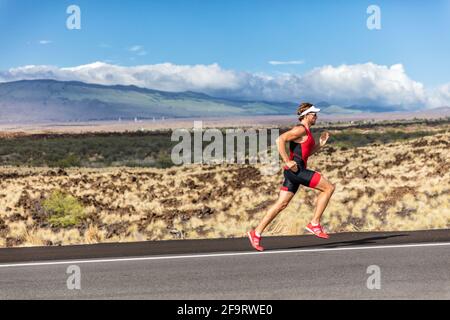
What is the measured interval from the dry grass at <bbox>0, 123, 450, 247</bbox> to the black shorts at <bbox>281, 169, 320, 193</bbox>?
15.5ft

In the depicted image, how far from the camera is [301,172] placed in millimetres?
10219

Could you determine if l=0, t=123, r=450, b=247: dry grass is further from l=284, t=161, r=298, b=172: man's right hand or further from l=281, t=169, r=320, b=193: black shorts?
l=284, t=161, r=298, b=172: man's right hand

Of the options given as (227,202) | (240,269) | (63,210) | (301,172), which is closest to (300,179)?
(301,172)

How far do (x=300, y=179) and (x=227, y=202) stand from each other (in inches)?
698

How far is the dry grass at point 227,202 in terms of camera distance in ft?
65.2

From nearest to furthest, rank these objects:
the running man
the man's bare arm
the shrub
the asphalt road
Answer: the asphalt road < the man's bare arm < the running man < the shrub

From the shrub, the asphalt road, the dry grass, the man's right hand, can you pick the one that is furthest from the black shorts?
the shrub

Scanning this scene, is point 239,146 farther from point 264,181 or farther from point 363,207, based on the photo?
point 363,207

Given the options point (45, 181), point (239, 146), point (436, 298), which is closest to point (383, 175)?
point (45, 181)

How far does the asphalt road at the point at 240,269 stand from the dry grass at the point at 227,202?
4393 mm

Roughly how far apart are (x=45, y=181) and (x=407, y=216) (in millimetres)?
24175

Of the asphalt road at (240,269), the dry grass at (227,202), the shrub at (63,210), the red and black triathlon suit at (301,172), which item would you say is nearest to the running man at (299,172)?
the red and black triathlon suit at (301,172)

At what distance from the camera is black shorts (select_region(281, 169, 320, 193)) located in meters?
10.2
